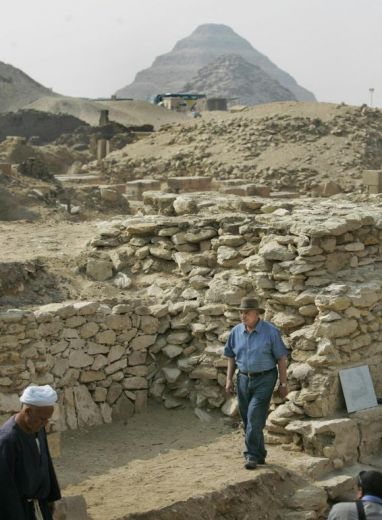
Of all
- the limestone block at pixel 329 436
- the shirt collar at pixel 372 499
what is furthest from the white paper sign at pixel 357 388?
the shirt collar at pixel 372 499

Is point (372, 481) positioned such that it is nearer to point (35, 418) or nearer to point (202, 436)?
point (35, 418)

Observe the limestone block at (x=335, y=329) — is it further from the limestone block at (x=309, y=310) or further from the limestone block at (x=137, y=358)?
the limestone block at (x=137, y=358)

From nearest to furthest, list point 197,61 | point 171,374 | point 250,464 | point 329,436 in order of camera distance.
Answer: point 250,464 → point 329,436 → point 171,374 → point 197,61

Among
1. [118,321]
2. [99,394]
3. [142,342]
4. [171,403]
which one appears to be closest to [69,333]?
[118,321]

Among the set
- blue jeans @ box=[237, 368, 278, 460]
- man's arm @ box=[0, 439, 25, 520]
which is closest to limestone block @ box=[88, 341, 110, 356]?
blue jeans @ box=[237, 368, 278, 460]

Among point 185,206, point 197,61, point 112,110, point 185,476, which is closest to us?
point 185,476

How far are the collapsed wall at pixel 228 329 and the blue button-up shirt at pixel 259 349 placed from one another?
27.4 inches

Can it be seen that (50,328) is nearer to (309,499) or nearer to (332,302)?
(332,302)

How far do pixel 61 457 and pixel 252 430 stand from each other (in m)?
1.54

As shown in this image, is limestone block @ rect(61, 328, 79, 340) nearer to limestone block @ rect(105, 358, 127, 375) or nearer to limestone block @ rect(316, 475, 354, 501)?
limestone block @ rect(105, 358, 127, 375)

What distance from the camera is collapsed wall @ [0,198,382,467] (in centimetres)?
773

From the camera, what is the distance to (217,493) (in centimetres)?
679

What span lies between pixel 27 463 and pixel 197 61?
531 ft

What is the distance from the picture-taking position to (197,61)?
163m
